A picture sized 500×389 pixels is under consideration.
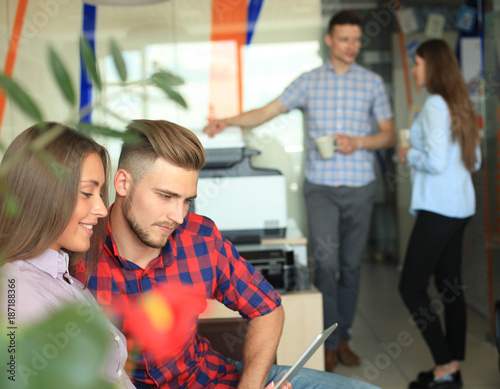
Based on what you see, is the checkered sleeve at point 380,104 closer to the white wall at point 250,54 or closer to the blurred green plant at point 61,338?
the white wall at point 250,54

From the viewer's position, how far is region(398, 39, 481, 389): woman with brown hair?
257 centimetres

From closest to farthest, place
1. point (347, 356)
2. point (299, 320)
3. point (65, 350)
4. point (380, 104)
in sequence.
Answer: point (65, 350) < point (299, 320) < point (347, 356) < point (380, 104)

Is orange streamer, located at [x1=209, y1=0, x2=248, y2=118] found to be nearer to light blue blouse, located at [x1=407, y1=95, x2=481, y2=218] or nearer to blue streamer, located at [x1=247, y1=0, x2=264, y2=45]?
blue streamer, located at [x1=247, y1=0, x2=264, y2=45]

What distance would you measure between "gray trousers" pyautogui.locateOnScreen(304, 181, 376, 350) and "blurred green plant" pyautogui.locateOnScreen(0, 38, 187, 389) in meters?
2.67

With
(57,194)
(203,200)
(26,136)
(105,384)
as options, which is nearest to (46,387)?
(105,384)

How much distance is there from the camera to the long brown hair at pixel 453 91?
8.42 ft

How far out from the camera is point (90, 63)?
34 cm

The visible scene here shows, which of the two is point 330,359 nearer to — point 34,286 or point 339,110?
point 339,110

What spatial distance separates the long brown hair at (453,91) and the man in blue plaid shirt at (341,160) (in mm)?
500

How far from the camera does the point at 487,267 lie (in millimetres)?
3568

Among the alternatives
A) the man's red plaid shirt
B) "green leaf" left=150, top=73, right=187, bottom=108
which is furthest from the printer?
"green leaf" left=150, top=73, right=187, bottom=108

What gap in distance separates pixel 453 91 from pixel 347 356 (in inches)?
54.6

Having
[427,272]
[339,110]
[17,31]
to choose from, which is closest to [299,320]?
[427,272]

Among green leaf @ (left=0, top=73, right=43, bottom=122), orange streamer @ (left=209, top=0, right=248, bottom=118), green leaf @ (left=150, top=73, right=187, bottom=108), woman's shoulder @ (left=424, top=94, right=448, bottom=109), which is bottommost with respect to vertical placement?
green leaf @ (left=0, top=73, right=43, bottom=122)
